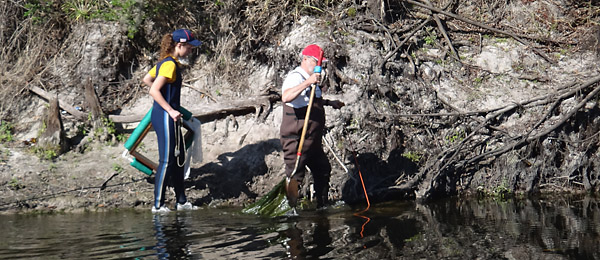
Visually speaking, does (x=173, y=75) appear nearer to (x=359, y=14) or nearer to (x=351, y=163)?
(x=351, y=163)

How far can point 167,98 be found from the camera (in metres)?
8.23

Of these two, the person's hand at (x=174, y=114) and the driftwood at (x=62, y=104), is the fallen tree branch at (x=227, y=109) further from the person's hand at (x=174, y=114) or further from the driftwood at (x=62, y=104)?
the person's hand at (x=174, y=114)

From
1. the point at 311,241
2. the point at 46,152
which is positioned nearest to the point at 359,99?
the point at 311,241

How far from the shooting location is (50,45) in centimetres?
1243

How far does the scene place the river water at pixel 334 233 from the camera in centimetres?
602

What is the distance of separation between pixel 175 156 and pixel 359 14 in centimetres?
471

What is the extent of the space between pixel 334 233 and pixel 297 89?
167 centimetres

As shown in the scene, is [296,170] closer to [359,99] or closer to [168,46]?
[168,46]

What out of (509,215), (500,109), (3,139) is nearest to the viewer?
(509,215)

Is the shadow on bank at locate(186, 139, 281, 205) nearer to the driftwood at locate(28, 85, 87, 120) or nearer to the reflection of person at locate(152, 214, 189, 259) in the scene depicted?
the reflection of person at locate(152, 214, 189, 259)

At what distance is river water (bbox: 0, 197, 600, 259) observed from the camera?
6016mm

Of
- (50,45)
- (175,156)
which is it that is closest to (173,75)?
(175,156)

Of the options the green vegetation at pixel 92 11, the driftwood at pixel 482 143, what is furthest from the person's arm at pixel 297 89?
the green vegetation at pixel 92 11

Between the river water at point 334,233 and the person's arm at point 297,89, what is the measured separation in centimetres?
147
